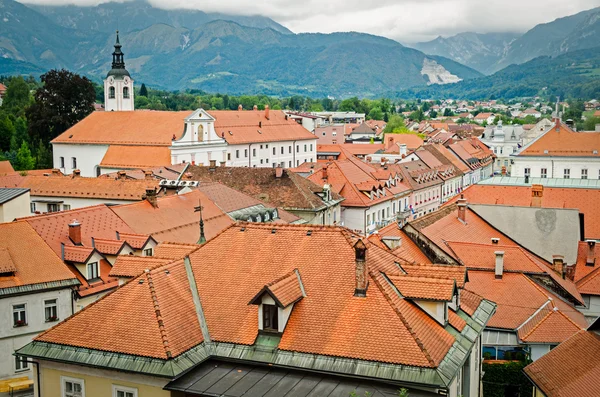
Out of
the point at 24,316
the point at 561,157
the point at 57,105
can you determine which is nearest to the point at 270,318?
the point at 24,316

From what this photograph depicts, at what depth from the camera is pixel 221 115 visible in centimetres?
12050

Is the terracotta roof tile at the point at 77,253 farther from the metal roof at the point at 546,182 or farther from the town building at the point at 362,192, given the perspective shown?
the town building at the point at 362,192

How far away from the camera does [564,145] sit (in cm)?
8869

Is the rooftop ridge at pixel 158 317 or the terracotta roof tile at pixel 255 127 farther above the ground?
the terracotta roof tile at pixel 255 127

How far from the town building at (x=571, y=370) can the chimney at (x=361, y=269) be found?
8.10 m

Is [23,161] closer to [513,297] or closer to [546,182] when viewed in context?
[546,182]

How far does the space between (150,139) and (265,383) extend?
80.9 metres

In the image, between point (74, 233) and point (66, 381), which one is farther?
point (74, 233)

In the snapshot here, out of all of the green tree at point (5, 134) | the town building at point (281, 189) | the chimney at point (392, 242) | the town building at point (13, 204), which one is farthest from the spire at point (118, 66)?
the chimney at point (392, 242)

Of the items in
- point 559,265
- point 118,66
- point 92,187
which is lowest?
point 559,265

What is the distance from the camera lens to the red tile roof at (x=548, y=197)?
55031 millimetres

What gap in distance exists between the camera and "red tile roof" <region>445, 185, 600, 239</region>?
55.0 metres

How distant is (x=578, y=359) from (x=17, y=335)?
2438cm

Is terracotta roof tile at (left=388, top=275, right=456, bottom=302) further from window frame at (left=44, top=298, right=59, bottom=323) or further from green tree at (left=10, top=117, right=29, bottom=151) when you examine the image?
green tree at (left=10, top=117, right=29, bottom=151)
